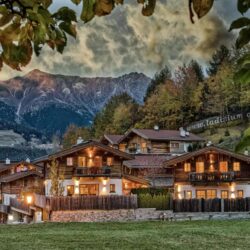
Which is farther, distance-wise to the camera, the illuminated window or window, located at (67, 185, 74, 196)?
the illuminated window

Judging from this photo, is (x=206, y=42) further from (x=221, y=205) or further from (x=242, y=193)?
(x=221, y=205)

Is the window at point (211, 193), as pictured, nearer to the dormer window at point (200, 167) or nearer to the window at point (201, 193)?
the window at point (201, 193)

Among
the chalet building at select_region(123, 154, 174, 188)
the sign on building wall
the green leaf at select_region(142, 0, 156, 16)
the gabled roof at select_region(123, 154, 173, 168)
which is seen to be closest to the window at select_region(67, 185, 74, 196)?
the chalet building at select_region(123, 154, 174, 188)

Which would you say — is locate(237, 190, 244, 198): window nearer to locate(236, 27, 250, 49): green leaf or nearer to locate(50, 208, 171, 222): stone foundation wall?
locate(50, 208, 171, 222): stone foundation wall

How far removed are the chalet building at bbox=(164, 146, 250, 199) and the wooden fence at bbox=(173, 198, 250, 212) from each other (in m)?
5.68

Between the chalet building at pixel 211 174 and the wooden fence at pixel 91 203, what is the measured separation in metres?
9.23

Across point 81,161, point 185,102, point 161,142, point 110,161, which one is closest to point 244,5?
point 81,161

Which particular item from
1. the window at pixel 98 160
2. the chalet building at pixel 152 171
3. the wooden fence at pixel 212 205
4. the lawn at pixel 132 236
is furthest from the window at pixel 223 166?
the lawn at pixel 132 236

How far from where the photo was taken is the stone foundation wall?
3412 centimetres

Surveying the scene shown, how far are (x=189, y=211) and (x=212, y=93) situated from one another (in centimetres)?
4074

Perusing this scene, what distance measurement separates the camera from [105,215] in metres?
34.5

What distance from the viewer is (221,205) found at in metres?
36.8

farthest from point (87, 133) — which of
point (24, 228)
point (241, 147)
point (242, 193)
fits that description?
point (241, 147)

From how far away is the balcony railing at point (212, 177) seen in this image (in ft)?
140
